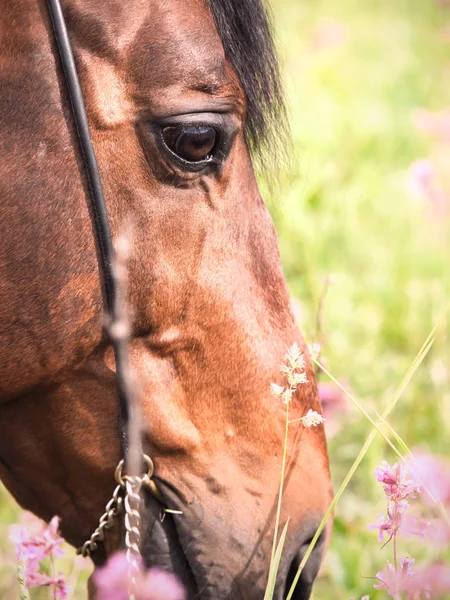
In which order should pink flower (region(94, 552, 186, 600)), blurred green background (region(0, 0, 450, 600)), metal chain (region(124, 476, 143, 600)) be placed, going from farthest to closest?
blurred green background (region(0, 0, 450, 600)), metal chain (region(124, 476, 143, 600)), pink flower (region(94, 552, 186, 600))

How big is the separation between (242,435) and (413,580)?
45cm

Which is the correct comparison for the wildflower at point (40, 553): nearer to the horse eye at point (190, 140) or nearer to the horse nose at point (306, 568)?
the horse nose at point (306, 568)

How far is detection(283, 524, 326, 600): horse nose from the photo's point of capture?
5.71ft

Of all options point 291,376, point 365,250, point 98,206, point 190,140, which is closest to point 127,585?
point 291,376

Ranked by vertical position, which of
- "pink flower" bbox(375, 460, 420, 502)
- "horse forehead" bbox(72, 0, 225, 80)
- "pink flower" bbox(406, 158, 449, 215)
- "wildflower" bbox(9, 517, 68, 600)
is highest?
"horse forehead" bbox(72, 0, 225, 80)

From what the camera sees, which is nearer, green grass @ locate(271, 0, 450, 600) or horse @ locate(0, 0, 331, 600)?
horse @ locate(0, 0, 331, 600)

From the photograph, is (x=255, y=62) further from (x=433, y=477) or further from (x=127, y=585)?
(x=127, y=585)

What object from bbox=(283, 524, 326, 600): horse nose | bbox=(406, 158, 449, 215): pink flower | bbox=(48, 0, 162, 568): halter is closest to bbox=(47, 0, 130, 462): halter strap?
bbox=(48, 0, 162, 568): halter

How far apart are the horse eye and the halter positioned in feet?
0.52

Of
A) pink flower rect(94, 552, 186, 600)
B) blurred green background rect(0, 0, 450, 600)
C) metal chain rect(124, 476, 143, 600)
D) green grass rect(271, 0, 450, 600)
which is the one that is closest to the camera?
pink flower rect(94, 552, 186, 600)

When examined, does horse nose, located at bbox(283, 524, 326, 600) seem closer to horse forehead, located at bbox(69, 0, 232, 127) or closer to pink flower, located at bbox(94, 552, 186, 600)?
pink flower, located at bbox(94, 552, 186, 600)

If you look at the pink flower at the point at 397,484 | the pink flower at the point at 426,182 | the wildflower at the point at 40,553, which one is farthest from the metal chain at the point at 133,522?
the pink flower at the point at 426,182

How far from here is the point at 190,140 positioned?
1.63m

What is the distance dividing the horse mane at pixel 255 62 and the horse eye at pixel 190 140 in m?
0.15
